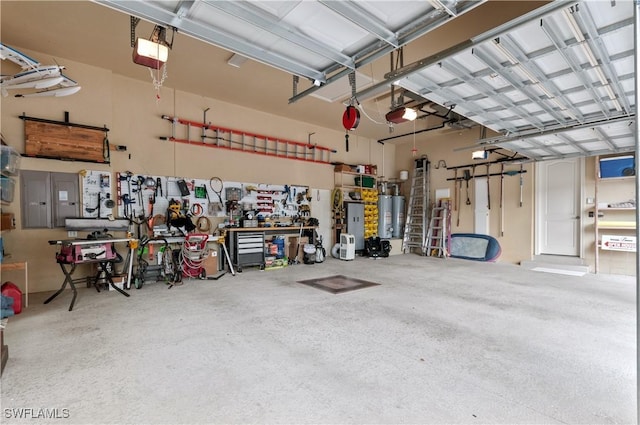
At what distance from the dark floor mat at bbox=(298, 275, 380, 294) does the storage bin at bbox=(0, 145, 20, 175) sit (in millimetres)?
4254

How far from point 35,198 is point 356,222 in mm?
6768

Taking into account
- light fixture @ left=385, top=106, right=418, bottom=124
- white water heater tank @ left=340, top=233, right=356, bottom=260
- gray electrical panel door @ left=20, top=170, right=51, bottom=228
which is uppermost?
light fixture @ left=385, top=106, right=418, bottom=124

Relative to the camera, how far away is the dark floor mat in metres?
4.77

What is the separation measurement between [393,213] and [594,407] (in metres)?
7.94

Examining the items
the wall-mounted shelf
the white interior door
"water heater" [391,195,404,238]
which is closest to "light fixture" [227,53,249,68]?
"water heater" [391,195,404,238]

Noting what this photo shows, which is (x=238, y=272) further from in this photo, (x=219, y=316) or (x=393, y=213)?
(x=393, y=213)

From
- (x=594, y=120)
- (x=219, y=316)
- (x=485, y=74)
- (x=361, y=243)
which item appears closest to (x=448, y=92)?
(x=485, y=74)

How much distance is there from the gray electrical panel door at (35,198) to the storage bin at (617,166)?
10295 millimetres

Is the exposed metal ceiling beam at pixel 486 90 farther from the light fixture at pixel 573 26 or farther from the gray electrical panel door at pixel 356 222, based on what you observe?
the gray electrical panel door at pixel 356 222

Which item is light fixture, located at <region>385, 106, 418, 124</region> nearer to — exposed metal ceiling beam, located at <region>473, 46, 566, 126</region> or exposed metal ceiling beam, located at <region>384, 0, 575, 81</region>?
exposed metal ceiling beam, located at <region>384, 0, 575, 81</region>

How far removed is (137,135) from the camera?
5.55 meters

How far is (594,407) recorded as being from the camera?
1835 mm

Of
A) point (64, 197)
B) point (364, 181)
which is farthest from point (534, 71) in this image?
point (64, 197)

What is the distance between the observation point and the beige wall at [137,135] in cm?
454
